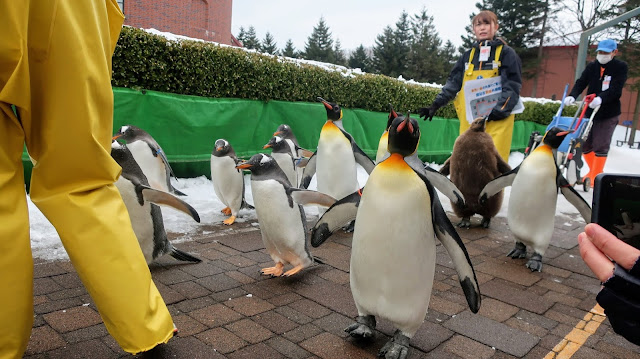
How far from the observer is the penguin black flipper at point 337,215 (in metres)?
2.32

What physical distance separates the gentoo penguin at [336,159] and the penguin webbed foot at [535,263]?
1510mm

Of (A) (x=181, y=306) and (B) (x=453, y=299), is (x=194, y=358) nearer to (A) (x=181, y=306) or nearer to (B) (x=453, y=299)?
(A) (x=181, y=306)

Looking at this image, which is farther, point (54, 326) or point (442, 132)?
point (442, 132)

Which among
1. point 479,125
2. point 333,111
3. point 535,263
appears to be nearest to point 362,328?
point 535,263

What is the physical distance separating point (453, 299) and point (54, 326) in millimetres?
2155

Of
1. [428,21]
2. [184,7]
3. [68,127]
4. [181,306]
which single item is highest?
[428,21]

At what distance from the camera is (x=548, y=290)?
3.10 meters

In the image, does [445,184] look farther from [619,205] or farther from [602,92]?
[602,92]

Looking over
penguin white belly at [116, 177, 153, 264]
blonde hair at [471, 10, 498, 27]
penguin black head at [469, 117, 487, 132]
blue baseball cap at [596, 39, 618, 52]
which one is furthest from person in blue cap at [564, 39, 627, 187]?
penguin white belly at [116, 177, 153, 264]

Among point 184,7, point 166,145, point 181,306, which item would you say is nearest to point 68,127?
point 181,306

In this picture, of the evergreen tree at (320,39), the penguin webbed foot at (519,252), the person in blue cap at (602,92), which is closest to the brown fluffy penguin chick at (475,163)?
the penguin webbed foot at (519,252)

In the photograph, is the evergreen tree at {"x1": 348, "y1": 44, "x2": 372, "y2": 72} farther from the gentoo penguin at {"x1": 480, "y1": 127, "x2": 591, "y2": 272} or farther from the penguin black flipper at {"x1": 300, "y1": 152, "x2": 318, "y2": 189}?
the gentoo penguin at {"x1": 480, "y1": 127, "x2": 591, "y2": 272}

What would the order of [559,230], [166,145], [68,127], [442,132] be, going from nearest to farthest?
[68,127]
[559,230]
[166,145]
[442,132]

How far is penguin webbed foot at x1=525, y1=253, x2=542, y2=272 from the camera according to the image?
11.4ft
